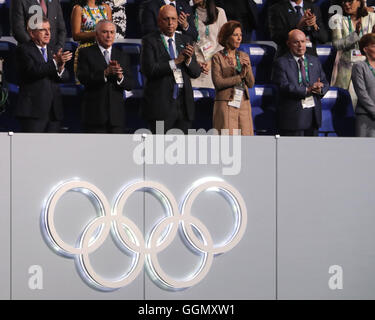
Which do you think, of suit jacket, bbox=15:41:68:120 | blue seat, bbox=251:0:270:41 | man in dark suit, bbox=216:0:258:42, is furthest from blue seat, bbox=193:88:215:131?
suit jacket, bbox=15:41:68:120

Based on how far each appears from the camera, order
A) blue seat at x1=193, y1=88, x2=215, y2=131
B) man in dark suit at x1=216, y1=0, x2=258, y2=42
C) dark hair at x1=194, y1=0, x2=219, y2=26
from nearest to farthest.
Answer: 1. blue seat at x1=193, y1=88, x2=215, y2=131
2. dark hair at x1=194, y1=0, x2=219, y2=26
3. man in dark suit at x1=216, y1=0, x2=258, y2=42

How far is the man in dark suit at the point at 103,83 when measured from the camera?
5.39m

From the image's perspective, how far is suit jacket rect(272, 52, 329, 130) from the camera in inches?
224

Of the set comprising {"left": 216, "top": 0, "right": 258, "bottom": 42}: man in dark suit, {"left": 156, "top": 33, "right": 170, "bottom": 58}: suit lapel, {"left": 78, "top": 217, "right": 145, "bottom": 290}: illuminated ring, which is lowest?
{"left": 78, "top": 217, "right": 145, "bottom": 290}: illuminated ring

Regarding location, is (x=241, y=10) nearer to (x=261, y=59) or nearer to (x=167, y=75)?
(x=261, y=59)

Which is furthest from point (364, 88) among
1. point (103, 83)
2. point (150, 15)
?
point (103, 83)

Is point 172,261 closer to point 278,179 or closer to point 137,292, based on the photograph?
point 137,292

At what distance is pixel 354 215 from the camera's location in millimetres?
5152

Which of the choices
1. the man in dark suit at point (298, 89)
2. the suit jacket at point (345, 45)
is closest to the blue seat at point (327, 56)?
the suit jacket at point (345, 45)

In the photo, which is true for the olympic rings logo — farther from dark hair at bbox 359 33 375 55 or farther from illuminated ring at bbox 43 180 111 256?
dark hair at bbox 359 33 375 55

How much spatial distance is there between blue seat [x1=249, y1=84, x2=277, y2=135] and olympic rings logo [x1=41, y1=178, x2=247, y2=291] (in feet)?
4.43

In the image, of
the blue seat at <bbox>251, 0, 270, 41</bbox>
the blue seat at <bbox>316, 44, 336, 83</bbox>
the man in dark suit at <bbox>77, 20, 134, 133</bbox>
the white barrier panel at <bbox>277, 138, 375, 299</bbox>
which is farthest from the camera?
the blue seat at <bbox>251, 0, 270, 41</bbox>

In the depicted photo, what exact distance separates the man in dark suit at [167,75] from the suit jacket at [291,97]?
2.19ft

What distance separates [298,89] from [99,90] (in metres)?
1.51
